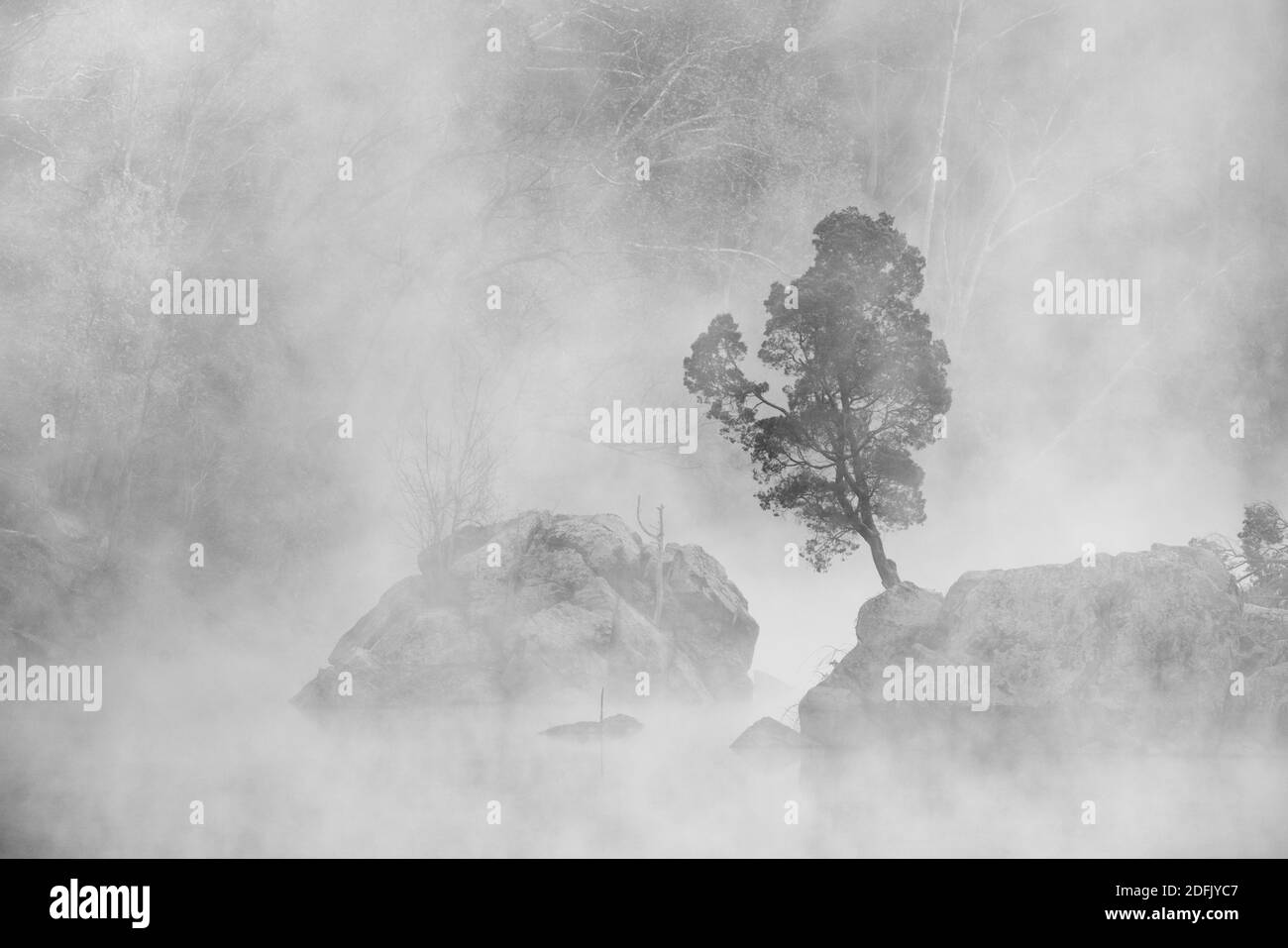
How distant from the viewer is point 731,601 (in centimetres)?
2775

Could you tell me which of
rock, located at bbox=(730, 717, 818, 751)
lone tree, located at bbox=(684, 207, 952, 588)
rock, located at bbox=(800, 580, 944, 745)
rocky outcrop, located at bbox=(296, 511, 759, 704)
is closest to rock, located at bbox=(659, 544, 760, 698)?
rocky outcrop, located at bbox=(296, 511, 759, 704)

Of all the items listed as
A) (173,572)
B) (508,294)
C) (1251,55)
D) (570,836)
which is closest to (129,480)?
(173,572)

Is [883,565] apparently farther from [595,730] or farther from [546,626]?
[546,626]

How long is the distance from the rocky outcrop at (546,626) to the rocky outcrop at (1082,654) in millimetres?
4662

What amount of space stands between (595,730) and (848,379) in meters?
6.02

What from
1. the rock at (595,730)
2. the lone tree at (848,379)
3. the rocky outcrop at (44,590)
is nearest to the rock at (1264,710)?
the lone tree at (848,379)

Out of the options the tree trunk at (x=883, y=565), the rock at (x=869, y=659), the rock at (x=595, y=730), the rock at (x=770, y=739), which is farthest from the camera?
the tree trunk at (x=883, y=565)

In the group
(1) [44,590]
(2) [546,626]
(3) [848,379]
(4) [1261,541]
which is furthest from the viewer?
(1) [44,590]

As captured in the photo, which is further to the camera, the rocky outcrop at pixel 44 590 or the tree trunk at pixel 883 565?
the rocky outcrop at pixel 44 590

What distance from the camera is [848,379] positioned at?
2284 cm

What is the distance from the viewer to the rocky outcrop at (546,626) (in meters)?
25.4

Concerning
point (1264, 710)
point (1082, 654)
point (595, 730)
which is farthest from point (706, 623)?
point (1264, 710)

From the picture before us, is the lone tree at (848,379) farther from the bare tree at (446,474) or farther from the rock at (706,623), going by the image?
the bare tree at (446,474)

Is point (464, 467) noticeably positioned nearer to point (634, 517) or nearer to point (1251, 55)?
point (634, 517)
